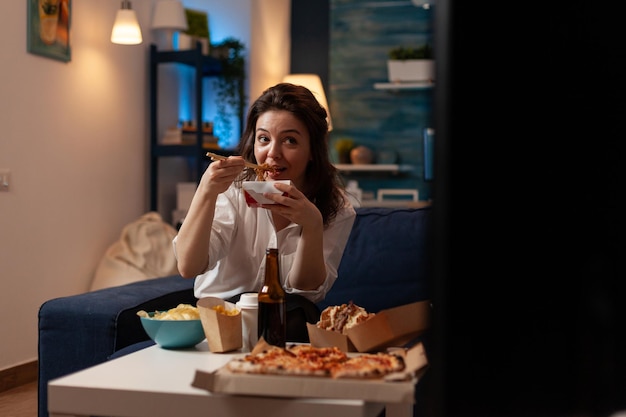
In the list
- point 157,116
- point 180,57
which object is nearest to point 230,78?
point 180,57

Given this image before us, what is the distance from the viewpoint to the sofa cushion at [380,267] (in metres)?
2.76

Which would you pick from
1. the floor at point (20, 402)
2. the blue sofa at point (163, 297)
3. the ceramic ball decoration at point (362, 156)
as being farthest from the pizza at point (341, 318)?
the ceramic ball decoration at point (362, 156)

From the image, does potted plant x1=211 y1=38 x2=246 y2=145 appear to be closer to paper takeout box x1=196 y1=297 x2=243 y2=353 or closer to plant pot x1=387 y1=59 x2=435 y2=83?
plant pot x1=387 y1=59 x2=435 y2=83

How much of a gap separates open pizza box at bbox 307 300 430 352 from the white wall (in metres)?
2.58

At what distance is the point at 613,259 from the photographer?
1.09 ft

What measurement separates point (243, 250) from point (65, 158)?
2.34 m

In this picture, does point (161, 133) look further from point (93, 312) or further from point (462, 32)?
point (462, 32)

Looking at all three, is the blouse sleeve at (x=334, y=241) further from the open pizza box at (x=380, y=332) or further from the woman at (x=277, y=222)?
the open pizza box at (x=380, y=332)

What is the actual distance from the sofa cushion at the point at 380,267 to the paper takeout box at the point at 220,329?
122cm

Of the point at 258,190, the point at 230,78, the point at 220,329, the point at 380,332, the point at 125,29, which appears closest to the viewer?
the point at 380,332

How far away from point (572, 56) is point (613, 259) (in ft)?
0.28

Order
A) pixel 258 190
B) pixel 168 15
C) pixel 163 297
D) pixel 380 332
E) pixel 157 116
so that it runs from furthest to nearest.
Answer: pixel 157 116 < pixel 168 15 < pixel 163 297 < pixel 258 190 < pixel 380 332

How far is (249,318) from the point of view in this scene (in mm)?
1569

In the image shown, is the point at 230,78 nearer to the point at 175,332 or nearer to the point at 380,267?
the point at 380,267
